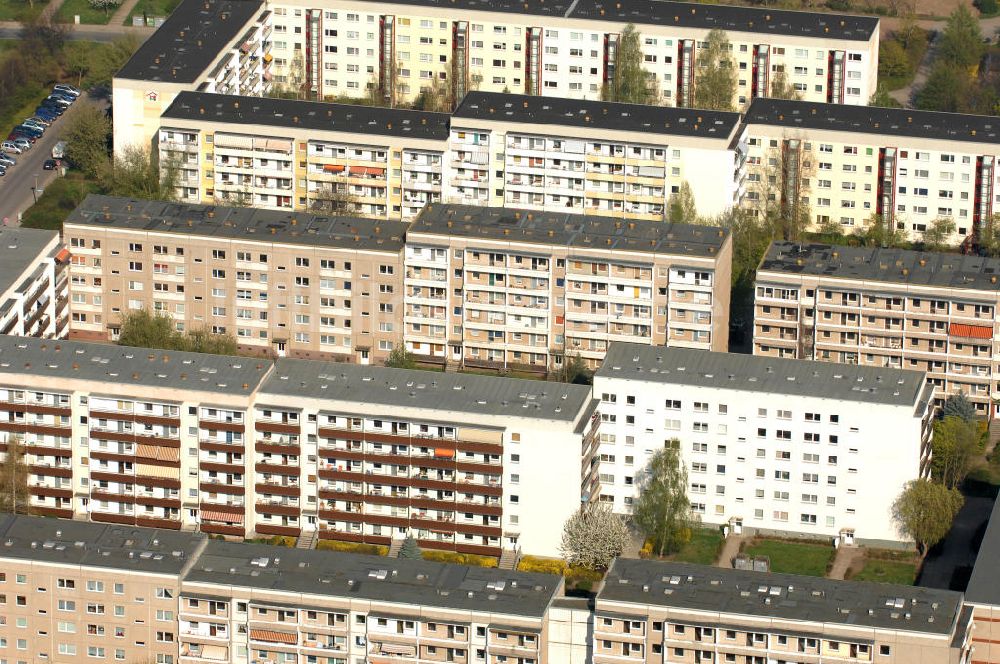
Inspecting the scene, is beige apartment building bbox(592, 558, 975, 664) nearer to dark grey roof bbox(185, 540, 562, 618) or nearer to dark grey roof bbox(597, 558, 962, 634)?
dark grey roof bbox(597, 558, 962, 634)

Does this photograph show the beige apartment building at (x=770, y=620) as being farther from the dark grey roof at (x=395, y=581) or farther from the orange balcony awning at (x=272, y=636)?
the orange balcony awning at (x=272, y=636)

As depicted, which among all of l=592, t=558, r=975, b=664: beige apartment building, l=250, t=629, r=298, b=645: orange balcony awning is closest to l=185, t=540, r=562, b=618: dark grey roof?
l=250, t=629, r=298, b=645: orange balcony awning

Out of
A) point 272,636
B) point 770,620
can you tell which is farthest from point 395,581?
point 770,620

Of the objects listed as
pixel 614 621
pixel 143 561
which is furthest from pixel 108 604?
pixel 614 621

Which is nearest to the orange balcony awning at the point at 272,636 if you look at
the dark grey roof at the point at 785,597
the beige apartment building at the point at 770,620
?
the beige apartment building at the point at 770,620

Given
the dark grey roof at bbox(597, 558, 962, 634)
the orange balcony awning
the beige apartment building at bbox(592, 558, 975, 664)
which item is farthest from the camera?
the orange balcony awning

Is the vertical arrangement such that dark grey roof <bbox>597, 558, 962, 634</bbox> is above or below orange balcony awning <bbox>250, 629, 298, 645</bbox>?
above

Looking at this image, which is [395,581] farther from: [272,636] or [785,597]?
[785,597]
